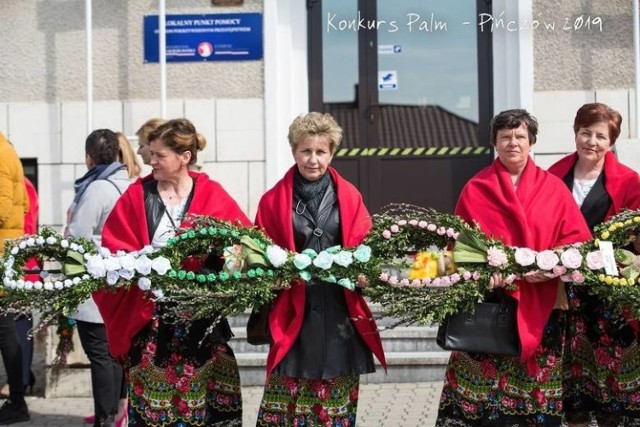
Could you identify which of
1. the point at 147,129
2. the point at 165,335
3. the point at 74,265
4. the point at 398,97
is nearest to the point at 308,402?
the point at 165,335

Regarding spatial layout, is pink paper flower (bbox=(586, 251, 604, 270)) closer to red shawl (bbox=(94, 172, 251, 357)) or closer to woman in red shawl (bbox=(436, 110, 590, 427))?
woman in red shawl (bbox=(436, 110, 590, 427))

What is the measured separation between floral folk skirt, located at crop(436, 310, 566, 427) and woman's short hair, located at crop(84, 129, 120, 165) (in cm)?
274

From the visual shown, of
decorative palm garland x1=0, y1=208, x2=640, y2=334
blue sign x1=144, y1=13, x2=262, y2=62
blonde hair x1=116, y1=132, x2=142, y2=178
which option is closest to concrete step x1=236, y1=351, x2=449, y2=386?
blonde hair x1=116, y1=132, x2=142, y2=178

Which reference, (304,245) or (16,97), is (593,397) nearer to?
(304,245)

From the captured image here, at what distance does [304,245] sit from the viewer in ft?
16.3

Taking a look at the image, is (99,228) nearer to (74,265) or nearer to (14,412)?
(14,412)

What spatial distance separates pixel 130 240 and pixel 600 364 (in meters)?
2.33

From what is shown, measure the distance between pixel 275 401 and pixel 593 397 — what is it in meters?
1.56

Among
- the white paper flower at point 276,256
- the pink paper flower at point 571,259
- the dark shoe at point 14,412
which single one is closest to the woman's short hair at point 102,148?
the dark shoe at point 14,412

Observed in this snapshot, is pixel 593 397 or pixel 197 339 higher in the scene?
pixel 197 339

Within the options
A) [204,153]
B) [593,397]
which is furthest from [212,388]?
[204,153]

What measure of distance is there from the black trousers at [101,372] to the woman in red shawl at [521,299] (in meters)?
2.33

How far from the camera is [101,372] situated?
652 centimetres

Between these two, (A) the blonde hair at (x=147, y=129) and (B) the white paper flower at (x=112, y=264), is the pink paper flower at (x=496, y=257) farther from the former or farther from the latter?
(A) the blonde hair at (x=147, y=129)
